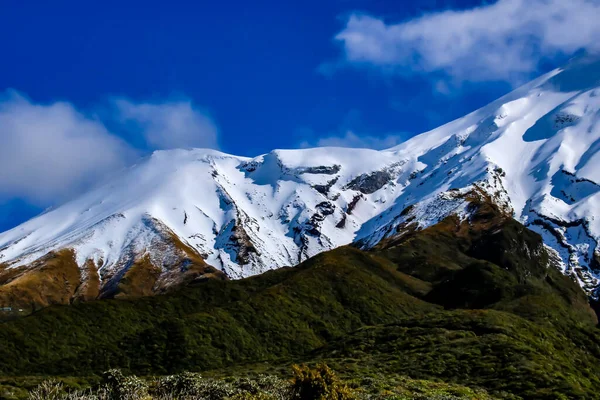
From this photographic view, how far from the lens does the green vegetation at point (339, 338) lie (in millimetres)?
58844

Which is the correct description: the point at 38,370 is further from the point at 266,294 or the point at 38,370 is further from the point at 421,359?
the point at 421,359

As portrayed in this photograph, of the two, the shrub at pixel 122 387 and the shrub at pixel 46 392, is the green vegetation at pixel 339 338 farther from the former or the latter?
the shrub at pixel 46 392

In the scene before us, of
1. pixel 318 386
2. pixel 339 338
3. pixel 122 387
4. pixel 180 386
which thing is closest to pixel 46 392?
pixel 122 387

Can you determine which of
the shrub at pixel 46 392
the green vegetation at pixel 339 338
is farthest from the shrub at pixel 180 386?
the shrub at pixel 46 392

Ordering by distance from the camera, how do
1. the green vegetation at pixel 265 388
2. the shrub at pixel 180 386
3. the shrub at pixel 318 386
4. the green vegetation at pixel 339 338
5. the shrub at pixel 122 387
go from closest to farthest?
the shrub at pixel 318 386
the green vegetation at pixel 265 388
the shrub at pixel 122 387
the shrub at pixel 180 386
the green vegetation at pixel 339 338

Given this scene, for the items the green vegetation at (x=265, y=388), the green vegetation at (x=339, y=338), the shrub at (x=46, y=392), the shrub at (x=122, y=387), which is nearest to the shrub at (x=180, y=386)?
the green vegetation at (x=265, y=388)

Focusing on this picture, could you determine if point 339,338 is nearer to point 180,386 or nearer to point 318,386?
point 180,386

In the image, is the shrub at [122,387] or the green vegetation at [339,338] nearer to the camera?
the shrub at [122,387]

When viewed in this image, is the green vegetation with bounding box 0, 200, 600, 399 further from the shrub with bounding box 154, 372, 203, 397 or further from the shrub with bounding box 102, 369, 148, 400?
the shrub with bounding box 102, 369, 148, 400

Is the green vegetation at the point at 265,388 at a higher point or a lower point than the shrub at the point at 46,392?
lower

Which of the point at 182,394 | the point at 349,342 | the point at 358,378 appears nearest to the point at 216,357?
the point at 349,342

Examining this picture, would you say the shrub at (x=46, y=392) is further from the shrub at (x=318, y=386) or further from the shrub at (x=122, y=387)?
the shrub at (x=318, y=386)

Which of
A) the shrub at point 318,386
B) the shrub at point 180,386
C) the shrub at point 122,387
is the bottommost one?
the shrub at point 318,386

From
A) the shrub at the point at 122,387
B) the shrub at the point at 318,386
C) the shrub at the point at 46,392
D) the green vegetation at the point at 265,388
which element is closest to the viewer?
the shrub at the point at 318,386
